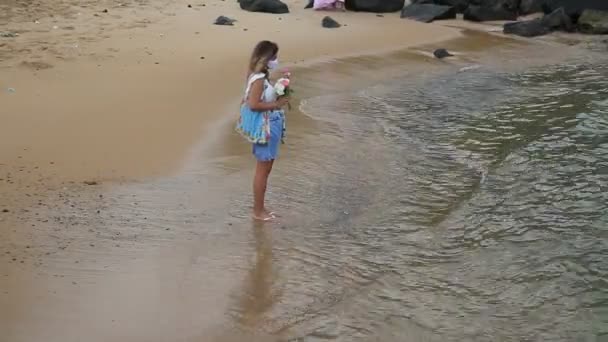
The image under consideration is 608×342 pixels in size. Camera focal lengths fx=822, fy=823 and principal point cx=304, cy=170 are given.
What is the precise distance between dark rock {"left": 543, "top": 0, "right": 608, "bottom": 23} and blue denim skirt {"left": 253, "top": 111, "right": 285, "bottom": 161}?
15.3m

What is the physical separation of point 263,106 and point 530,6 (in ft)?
53.1

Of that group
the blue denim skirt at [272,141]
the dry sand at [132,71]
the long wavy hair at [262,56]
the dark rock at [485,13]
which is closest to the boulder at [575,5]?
the dark rock at [485,13]

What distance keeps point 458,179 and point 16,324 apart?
4636 millimetres

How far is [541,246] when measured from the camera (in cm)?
635

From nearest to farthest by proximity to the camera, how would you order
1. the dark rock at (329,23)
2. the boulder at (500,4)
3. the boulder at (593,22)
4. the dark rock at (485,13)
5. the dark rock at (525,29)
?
the dark rock at (329,23)
the dark rock at (525,29)
the boulder at (593,22)
the dark rock at (485,13)
the boulder at (500,4)

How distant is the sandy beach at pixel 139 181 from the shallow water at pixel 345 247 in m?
0.02

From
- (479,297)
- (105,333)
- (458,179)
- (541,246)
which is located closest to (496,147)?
(458,179)

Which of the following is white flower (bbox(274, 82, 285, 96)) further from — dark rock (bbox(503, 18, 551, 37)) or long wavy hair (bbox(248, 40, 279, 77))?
dark rock (bbox(503, 18, 551, 37))

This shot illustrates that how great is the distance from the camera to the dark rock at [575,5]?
66.3ft

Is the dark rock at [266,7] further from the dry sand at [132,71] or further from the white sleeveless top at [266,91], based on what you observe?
the white sleeveless top at [266,91]

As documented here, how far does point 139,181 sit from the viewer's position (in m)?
7.05

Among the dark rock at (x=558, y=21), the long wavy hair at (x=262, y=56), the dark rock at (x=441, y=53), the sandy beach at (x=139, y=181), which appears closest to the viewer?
the sandy beach at (x=139, y=181)

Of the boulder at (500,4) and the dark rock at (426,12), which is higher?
the boulder at (500,4)

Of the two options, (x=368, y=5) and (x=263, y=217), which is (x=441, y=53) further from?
(x=263, y=217)
